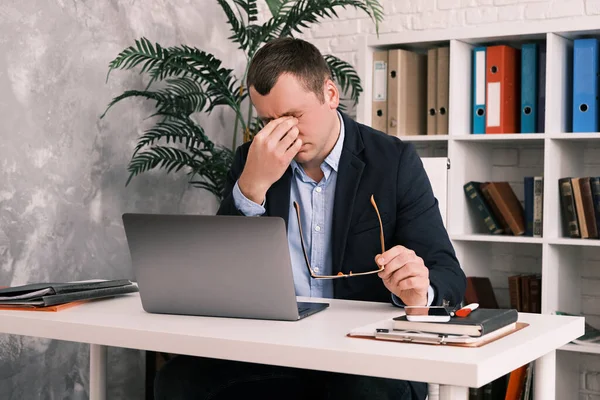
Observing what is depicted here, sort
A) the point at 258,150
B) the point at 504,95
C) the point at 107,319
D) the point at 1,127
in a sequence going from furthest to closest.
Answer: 1. the point at 504,95
2. the point at 1,127
3. the point at 258,150
4. the point at 107,319

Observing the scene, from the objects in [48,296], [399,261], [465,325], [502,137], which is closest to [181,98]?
[502,137]

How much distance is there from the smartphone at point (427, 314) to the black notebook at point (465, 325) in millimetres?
13

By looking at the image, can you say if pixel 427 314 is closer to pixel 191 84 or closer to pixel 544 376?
pixel 544 376

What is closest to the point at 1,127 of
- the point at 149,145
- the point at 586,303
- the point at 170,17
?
the point at 149,145

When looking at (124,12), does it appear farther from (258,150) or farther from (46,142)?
(258,150)

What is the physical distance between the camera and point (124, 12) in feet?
9.93

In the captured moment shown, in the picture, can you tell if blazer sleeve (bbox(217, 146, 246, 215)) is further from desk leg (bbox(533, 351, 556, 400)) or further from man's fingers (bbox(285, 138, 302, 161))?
desk leg (bbox(533, 351, 556, 400))

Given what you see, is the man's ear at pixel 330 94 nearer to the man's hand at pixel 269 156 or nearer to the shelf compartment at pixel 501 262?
the man's hand at pixel 269 156

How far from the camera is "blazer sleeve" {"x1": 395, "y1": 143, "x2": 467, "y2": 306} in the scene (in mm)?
1627

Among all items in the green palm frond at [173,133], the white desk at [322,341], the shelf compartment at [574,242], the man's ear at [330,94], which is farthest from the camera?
the green palm frond at [173,133]

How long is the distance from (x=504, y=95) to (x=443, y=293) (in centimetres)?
157

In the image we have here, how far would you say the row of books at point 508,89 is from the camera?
2902mm

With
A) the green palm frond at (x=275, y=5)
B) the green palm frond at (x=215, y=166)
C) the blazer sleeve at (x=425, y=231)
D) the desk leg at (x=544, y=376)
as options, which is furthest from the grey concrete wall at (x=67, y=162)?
the desk leg at (x=544, y=376)

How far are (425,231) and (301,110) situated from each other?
39 cm
